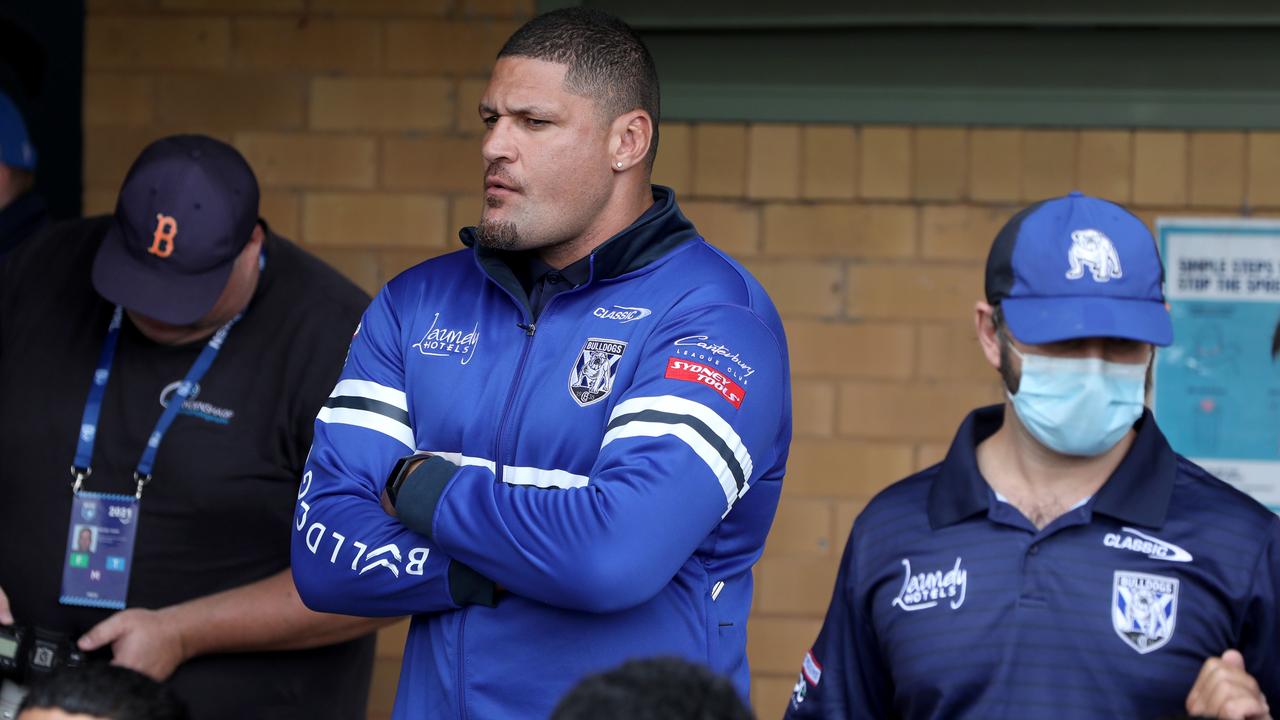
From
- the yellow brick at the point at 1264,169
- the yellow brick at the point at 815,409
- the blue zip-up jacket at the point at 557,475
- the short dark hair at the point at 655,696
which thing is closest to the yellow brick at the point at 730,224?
the yellow brick at the point at 815,409

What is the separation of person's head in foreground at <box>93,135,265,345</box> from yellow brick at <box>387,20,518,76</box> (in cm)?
105

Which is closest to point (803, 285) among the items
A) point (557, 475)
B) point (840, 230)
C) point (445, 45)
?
point (840, 230)

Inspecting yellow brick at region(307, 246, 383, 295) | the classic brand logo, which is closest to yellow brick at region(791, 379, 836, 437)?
yellow brick at region(307, 246, 383, 295)

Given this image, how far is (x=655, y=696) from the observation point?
1.68 m

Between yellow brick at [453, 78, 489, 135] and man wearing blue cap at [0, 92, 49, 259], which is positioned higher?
yellow brick at [453, 78, 489, 135]

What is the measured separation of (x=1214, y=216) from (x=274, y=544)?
254cm

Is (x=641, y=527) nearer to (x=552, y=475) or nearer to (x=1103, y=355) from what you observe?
(x=552, y=475)

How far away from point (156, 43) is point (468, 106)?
3.02 feet

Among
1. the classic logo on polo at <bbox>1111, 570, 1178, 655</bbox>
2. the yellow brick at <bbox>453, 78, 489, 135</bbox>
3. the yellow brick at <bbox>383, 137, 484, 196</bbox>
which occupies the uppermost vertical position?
the yellow brick at <bbox>453, 78, 489, 135</bbox>

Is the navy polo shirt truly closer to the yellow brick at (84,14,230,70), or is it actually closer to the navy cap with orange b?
the navy cap with orange b

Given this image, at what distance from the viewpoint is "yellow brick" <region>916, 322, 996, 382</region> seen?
169 inches

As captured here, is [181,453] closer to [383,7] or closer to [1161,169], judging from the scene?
[383,7]

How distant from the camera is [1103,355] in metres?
2.48

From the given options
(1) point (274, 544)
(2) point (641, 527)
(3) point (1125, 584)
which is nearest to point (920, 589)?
(3) point (1125, 584)
